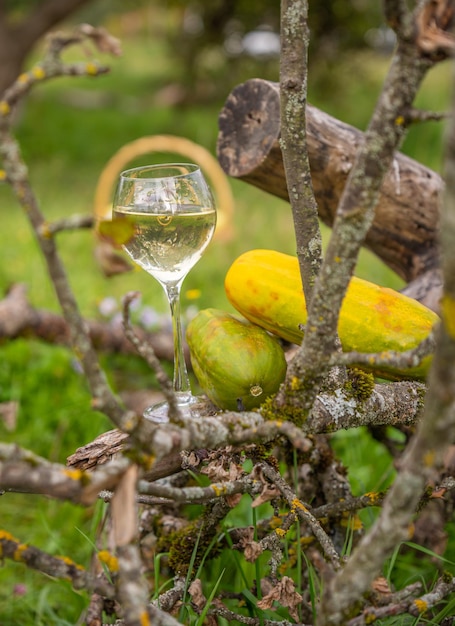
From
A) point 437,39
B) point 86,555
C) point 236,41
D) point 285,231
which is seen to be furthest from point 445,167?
point 236,41

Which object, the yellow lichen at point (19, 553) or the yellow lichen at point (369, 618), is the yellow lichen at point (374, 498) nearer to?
the yellow lichen at point (369, 618)

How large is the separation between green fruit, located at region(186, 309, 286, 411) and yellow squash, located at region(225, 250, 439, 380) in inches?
3.2

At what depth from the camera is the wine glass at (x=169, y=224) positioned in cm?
147

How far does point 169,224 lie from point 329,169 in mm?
696

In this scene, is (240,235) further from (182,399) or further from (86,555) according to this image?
(182,399)

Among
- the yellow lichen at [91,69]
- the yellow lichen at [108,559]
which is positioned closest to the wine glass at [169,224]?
the yellow lichen at [108,559]

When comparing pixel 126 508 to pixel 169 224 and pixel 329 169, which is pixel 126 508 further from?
pixel 329 169

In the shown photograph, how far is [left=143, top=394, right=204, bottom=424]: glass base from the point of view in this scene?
1.41m

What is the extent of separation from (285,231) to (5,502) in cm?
374

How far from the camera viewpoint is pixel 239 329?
1.40 m

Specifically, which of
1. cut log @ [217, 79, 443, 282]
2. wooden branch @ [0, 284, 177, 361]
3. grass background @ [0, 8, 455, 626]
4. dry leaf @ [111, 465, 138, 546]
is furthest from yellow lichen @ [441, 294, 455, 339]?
wooden branch @ [0, 284, 177, 361]

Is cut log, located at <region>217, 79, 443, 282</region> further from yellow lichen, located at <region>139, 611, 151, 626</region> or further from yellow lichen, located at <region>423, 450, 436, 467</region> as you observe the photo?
yellow lichen, located at <region>139, 611, 151, 626</region>

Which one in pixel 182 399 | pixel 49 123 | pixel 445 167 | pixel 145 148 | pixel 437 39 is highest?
pixel 437 39

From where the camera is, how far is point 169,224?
147 centimetres
